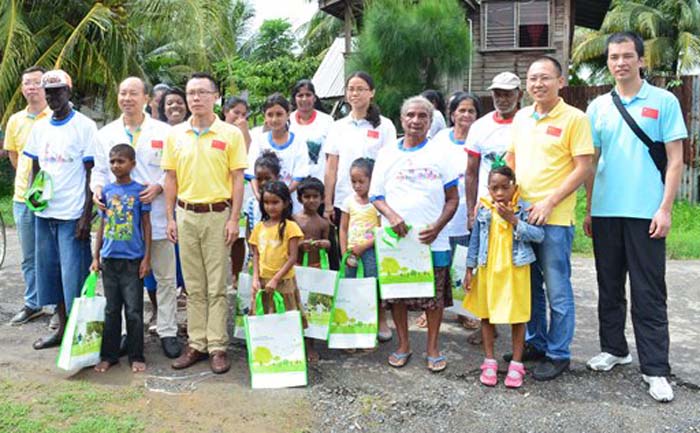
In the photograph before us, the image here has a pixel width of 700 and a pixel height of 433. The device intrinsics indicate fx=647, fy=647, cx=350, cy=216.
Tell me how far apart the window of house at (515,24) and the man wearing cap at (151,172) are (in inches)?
544

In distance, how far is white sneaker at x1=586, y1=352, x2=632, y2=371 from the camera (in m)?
4.23

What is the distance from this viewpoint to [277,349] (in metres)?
3.99

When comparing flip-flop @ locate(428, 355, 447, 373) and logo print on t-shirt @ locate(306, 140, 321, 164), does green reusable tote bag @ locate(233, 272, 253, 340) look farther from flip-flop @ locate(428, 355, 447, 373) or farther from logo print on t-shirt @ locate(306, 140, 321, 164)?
flip-flop @ locate(428, 355, 447, 373)

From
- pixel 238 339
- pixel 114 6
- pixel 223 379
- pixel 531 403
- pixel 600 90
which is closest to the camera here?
pixel 531 403

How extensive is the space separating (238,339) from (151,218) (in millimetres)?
1144

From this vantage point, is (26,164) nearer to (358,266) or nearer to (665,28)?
(358,266)

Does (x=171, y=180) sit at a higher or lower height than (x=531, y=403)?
higher

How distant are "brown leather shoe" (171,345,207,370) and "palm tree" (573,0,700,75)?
22.5 metres

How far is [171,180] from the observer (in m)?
4.26

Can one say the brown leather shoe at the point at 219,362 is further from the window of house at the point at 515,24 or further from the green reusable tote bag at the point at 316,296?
the window of house at the point at 515,24

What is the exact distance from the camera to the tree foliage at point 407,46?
13.2 metres

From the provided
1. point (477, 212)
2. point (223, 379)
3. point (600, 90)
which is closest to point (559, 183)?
point (477, 212)

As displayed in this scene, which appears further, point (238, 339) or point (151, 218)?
point (238, 339)

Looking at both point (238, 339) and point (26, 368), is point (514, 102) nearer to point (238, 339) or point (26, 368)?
point (238, 339)
